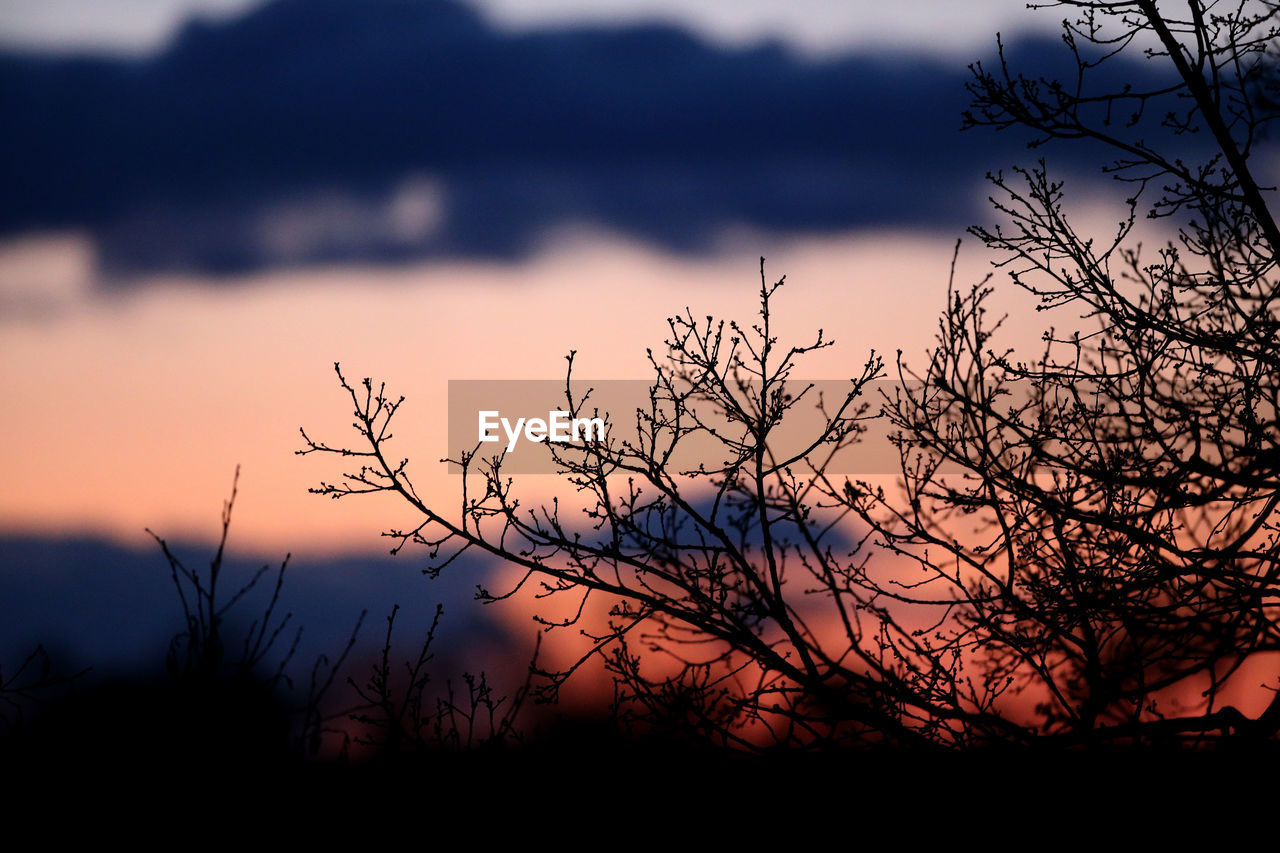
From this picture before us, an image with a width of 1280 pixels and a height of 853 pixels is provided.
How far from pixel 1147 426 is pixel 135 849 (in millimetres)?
7985

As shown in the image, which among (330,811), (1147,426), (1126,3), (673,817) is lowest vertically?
(673,817)

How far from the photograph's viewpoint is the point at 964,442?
849 centimetres

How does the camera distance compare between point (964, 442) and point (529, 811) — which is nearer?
point (964, 442)

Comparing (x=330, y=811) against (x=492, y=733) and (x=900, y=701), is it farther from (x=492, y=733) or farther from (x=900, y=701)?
(x=900, y=701)

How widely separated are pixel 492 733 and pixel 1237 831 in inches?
242

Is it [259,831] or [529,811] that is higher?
[259,831]

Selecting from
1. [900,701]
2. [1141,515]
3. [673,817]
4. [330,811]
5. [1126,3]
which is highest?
[1126,3]

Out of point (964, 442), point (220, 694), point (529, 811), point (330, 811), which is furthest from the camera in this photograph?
point (529, 811)

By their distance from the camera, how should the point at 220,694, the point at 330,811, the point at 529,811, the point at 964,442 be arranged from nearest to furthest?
the point at 220,694 → the point at 330,811 → the point at 964,442 → the point at 529,811

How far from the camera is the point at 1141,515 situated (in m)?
7.51

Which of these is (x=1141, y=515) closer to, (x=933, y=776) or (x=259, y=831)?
(x=933, y=776)

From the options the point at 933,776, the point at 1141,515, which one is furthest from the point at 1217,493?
the point at 933,776

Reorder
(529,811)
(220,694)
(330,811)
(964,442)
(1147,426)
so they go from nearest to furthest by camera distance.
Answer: (220,694) < (330,811) < (1147,426) < (964,442) < (529,811)

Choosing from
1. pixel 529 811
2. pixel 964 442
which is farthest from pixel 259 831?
pixel 964 442
